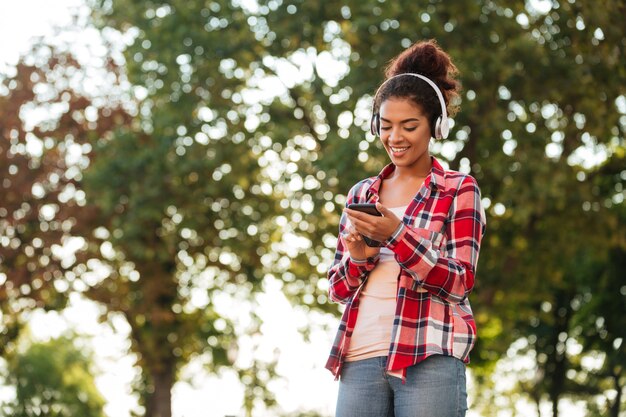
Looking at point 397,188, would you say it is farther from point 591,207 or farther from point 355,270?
point 591,207

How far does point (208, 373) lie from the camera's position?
24203 millimetres

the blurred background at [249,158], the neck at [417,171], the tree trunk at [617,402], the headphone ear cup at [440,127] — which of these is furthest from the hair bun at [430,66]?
the tree trunk at [617,402]

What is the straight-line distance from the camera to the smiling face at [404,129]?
3.60 meters

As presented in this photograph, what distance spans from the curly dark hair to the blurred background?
10112mm

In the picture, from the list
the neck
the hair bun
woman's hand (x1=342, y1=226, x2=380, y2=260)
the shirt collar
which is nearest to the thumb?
woman's hand (x1=342, y1=226, x2=380, y2=260)

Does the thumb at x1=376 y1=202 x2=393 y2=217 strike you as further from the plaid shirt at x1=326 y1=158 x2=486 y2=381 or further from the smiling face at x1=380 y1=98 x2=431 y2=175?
the smiling face at x1=380 y1=98 x2=431 y2=175

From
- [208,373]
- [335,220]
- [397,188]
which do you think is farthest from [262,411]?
Answer: [397,188]

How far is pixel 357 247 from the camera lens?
347 cm

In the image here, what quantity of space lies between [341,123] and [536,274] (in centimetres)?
540

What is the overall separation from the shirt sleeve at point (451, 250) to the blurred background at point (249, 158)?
34.2ft

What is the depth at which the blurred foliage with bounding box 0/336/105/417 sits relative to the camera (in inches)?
1853

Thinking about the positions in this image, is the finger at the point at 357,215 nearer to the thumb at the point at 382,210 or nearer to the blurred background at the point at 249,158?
the thumb at the point at 382,210

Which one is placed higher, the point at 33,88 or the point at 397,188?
the point at 33,88

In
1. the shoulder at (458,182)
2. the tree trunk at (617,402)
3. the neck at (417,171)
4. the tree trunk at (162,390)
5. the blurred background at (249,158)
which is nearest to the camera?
the shoulder at (458,182)
